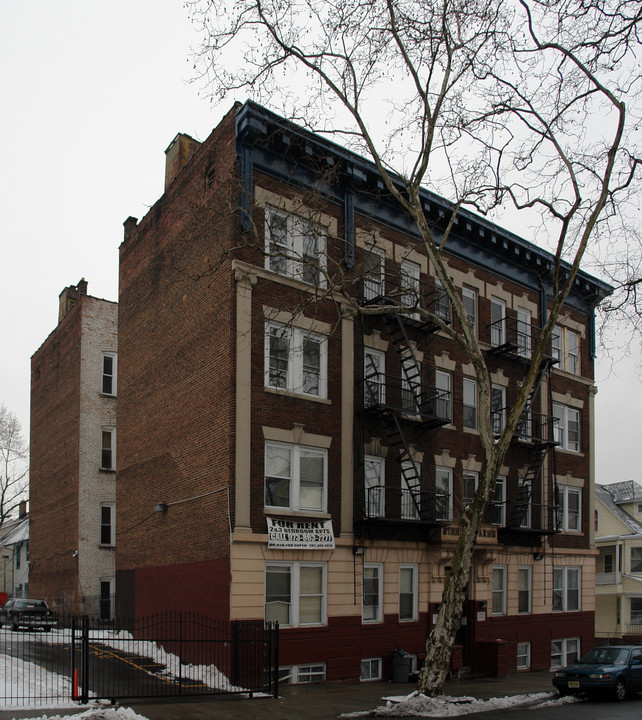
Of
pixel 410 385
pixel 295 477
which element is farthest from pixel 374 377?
pixel 295 477

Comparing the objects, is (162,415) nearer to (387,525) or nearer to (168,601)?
(168,601)

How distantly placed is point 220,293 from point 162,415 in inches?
202

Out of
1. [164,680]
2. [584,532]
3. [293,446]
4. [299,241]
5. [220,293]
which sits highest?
[299,241]

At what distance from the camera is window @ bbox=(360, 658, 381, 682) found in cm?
2177

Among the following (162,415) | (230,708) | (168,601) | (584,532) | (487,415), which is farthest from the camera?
(584,532)

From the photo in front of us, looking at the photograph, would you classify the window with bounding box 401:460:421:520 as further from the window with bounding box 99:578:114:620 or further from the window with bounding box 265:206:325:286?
the window with bounding box 99:578:114:620

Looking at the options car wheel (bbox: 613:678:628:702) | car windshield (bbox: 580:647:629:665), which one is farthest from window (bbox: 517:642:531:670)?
car wheel (bbox: 613:678:628:702)

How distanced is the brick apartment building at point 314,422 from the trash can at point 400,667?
36 centimetres

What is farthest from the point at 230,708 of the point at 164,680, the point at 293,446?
the point at 293,446

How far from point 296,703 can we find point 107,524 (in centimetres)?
1910

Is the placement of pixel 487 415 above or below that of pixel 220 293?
below

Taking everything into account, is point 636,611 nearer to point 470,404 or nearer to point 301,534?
point 470,404

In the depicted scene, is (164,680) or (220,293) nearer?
(164,680)

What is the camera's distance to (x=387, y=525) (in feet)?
74.4
